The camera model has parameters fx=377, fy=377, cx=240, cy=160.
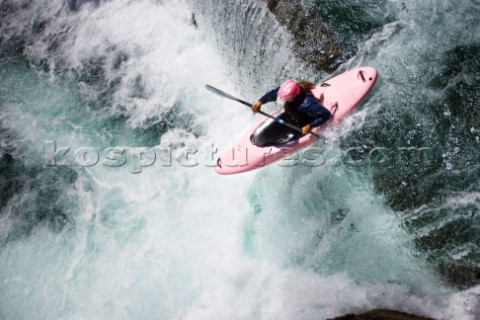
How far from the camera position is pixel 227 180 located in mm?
8102

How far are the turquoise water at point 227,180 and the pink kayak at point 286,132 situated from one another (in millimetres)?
437

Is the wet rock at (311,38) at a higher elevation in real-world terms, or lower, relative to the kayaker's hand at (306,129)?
higher

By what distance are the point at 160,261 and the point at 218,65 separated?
4624 millimetres

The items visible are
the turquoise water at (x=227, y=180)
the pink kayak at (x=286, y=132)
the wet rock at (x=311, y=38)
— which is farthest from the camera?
the wet rock at (x=311, y=38)

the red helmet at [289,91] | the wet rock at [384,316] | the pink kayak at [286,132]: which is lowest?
A: the wet rock at [384,316]

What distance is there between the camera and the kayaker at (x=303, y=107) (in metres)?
6.02

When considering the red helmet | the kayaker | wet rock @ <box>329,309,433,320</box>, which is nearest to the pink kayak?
the kayaker

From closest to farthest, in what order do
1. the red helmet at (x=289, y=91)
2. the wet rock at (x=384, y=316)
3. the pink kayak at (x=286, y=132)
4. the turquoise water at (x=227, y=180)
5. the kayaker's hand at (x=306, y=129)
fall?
the wet rock at (x=384, y=316) < the red helmet at (x=289, y=91) < the kayaker's hand at (x=306, y=129) < the turquoise water at (x=227, y=180) < the pink kayak at (x=286, y=132)

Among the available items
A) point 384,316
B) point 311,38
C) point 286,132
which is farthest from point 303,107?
point 384,316

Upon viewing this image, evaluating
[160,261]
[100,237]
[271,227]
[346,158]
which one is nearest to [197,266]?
[160,261]

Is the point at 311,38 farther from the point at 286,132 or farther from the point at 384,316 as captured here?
the point at 384,316

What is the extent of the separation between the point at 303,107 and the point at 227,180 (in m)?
2.66

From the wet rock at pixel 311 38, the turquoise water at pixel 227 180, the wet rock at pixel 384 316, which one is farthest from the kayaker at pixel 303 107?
the wet rock at pixel 384 316

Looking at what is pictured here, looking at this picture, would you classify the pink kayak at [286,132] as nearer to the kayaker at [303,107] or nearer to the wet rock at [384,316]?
the kayaker at [303,107]
